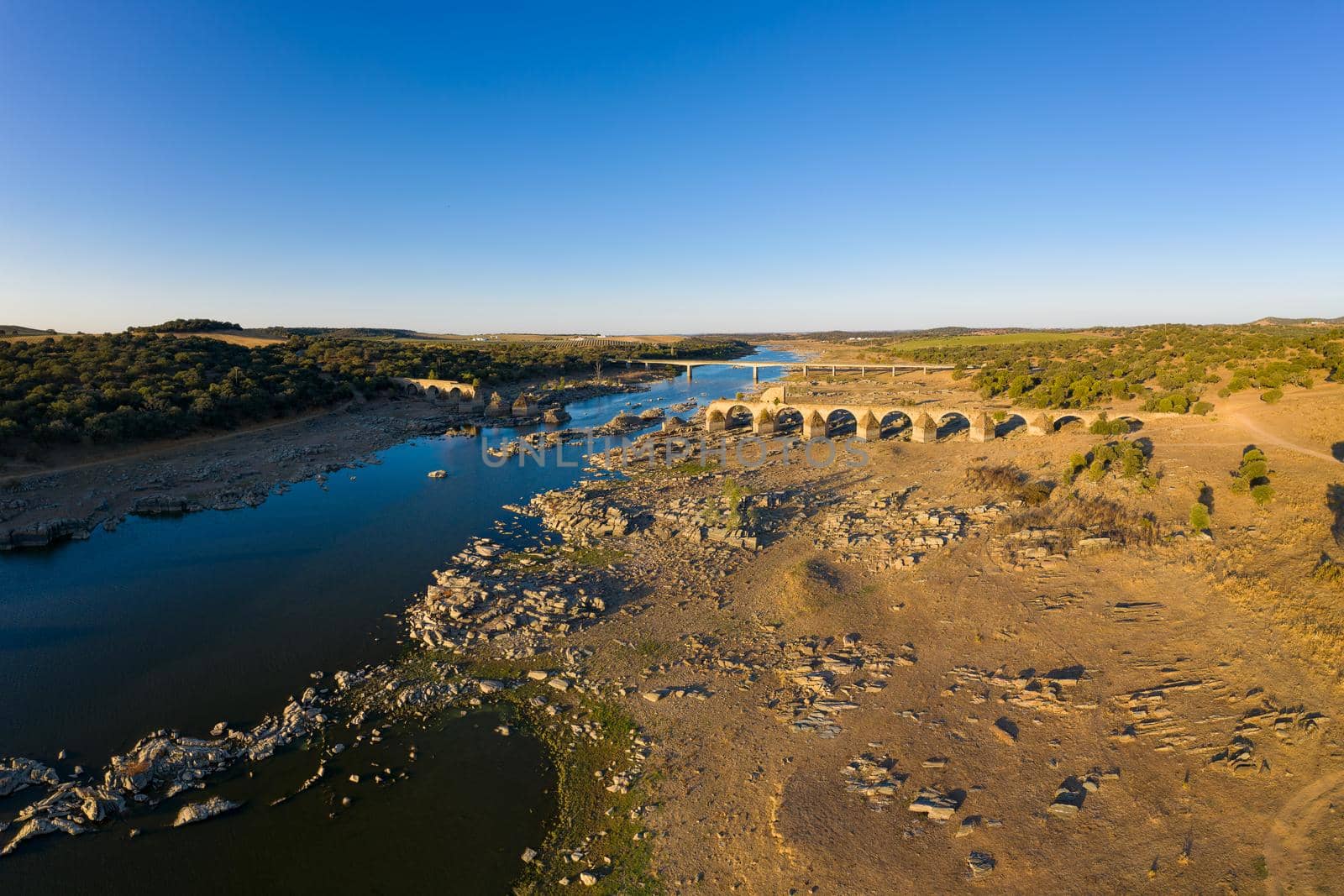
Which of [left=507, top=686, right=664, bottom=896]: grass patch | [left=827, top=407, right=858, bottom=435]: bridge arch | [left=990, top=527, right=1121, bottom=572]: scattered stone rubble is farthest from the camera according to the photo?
[left=827, top=407, right=858, bottom=435]: bridge arch

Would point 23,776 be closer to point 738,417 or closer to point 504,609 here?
point 504,609

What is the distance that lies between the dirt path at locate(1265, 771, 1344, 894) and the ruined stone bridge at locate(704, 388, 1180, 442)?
27.4 metres

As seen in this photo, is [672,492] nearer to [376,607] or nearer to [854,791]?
[376,607]

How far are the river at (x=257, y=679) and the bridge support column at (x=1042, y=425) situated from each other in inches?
1208

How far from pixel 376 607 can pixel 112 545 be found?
55.0 ft

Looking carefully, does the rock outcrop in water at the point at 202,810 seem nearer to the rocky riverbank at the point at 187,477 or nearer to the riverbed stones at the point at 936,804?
the riverbed stones at the point at 936,804

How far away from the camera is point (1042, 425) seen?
36531 millimetres

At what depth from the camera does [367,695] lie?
1552 cm

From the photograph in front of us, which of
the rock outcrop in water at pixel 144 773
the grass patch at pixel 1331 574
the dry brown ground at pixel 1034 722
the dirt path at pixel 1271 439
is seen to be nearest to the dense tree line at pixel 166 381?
the rock outcrop in water at pixel 144 773

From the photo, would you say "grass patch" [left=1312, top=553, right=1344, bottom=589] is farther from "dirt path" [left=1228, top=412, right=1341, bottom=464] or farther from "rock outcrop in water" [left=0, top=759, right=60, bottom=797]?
"rock outcrop in water" [left=0, top=759, right=60, bottom=797]

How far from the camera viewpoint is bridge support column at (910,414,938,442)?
39906mm

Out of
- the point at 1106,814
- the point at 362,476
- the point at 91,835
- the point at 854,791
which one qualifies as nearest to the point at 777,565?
the point at 854,791

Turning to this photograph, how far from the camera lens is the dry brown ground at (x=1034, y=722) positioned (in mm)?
9789

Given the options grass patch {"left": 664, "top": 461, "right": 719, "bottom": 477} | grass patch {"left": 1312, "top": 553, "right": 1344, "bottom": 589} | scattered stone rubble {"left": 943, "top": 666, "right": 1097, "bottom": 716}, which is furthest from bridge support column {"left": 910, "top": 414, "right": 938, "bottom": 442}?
scattered stone rubble {"left": 943, "top": 666, "right": 1097, "bottom": 716}
